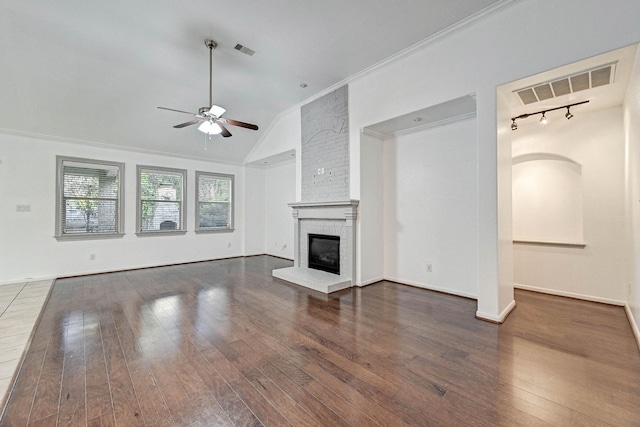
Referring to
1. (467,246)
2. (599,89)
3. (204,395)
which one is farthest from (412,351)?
(599,89)

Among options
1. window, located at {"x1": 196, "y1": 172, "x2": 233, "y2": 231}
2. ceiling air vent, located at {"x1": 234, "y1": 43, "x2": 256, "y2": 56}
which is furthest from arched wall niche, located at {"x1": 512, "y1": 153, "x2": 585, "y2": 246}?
window, located at {"x1": 196, "y1": 172, "x2": 233, "y2": 231}

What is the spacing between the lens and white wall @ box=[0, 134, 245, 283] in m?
4.63

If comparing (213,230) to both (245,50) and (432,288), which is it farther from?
(432,288)

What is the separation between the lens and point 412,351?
7.78 ft

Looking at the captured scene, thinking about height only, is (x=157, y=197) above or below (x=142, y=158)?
below

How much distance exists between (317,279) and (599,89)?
4419 mm

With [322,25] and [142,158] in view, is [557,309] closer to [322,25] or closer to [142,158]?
[322,25]

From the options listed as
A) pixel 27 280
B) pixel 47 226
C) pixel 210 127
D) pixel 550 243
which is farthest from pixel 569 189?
pixel 27 280

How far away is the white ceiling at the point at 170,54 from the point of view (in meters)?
3.07

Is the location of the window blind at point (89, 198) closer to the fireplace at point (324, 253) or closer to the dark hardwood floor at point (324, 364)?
the dark hardwood floor at point (324, 364)

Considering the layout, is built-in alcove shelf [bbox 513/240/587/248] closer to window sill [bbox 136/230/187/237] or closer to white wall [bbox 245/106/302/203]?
white wall [bbox 245/106/302/203]

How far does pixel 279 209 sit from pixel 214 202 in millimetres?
1782

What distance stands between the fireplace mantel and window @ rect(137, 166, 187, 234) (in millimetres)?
3226

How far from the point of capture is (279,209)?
7.55 metres
